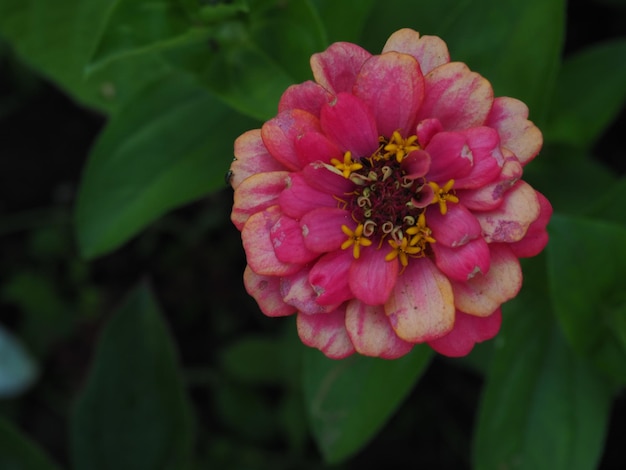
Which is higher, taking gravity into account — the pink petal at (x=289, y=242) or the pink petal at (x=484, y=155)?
the pink petal at (x=484, y=155)

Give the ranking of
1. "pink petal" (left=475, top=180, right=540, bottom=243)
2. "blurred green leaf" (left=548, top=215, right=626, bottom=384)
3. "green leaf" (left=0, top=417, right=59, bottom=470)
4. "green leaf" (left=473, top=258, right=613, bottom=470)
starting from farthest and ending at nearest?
"green leaf" (left=0, top=417, right=59, bottom=470)
"green leaf" (left=473, top=258, right=613, bottom=470)
"blurred green leaf" (left=548, top=215, right=626, bottom=384)
"pink petal" (left=475, top=180, right=540, bottom=243)

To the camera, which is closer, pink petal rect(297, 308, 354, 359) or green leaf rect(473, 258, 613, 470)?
pink petal rect(297, 308, 354, 359)

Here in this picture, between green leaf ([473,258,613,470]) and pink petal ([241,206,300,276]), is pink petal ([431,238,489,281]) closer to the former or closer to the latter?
pink petal ([241,206,300,276])

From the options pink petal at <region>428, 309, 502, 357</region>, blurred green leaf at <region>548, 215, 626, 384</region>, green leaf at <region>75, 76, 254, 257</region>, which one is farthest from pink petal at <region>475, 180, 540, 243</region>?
green leaf at <region>75, 76, 254, 257</region>

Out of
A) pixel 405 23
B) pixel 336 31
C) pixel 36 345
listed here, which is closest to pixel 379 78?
pixel 336 31

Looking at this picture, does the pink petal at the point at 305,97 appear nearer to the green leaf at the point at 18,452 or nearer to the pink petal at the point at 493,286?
the pink petal at the point at 493,286

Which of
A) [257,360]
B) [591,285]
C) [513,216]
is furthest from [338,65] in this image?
[257,360]

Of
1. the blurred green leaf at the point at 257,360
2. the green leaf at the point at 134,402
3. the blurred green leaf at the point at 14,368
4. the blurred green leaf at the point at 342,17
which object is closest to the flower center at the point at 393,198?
the blurred green leaf at the point at 342,17

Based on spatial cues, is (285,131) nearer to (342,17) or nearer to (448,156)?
(448,156)
